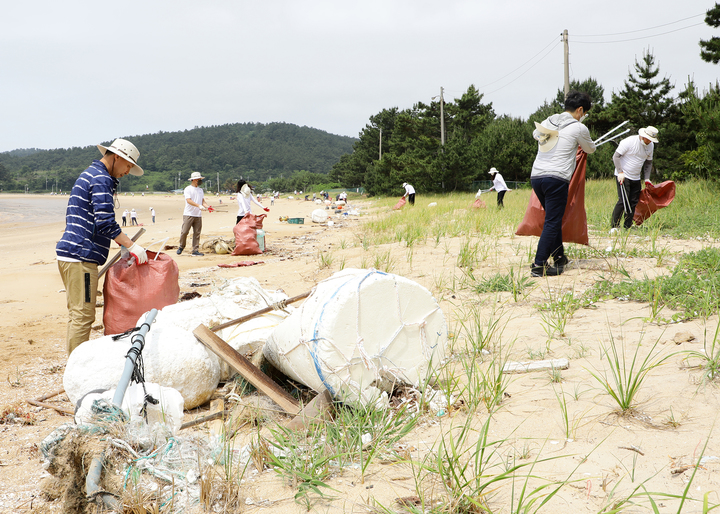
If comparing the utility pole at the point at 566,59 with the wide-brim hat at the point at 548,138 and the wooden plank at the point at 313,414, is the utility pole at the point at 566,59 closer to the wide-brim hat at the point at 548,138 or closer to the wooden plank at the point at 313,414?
the wide-brim hat at the point at 548,138

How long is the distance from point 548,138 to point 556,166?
1.02ft

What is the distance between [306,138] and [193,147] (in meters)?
44.3

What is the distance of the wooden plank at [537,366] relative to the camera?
2.66 m

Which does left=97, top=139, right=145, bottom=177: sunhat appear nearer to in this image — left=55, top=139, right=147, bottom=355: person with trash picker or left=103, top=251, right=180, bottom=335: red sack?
left=55, top=139, right=147, bottom=355: person with trash picker

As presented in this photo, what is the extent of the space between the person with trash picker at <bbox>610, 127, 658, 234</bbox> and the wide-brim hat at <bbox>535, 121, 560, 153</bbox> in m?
2.04

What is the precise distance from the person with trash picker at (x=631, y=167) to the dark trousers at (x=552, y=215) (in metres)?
2.01

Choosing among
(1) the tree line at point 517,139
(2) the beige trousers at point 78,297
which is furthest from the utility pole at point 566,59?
(2) the beige trousers at point 78,297

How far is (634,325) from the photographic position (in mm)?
3135

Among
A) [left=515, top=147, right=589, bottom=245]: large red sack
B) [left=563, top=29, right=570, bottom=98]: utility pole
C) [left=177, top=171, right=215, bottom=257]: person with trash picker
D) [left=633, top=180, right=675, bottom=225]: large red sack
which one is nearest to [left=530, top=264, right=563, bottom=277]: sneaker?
[left=515, top=147, right=589, bottom=245]: large red sack

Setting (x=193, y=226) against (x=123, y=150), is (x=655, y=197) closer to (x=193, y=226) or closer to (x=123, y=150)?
(x=123, y=150)

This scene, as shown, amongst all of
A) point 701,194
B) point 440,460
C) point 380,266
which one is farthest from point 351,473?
point 701,194

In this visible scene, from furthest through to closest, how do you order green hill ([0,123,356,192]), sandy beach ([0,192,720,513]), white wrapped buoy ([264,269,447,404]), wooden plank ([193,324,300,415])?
green hill ([0,123,356,192]) → wooden plank ([193,324,300,415]) → white wrapped buoy ([264,269,447,404]) → sandy beach ([0,192,720,513])

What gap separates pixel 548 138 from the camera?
4.70m

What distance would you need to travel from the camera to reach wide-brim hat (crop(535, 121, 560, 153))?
4.65 meters
